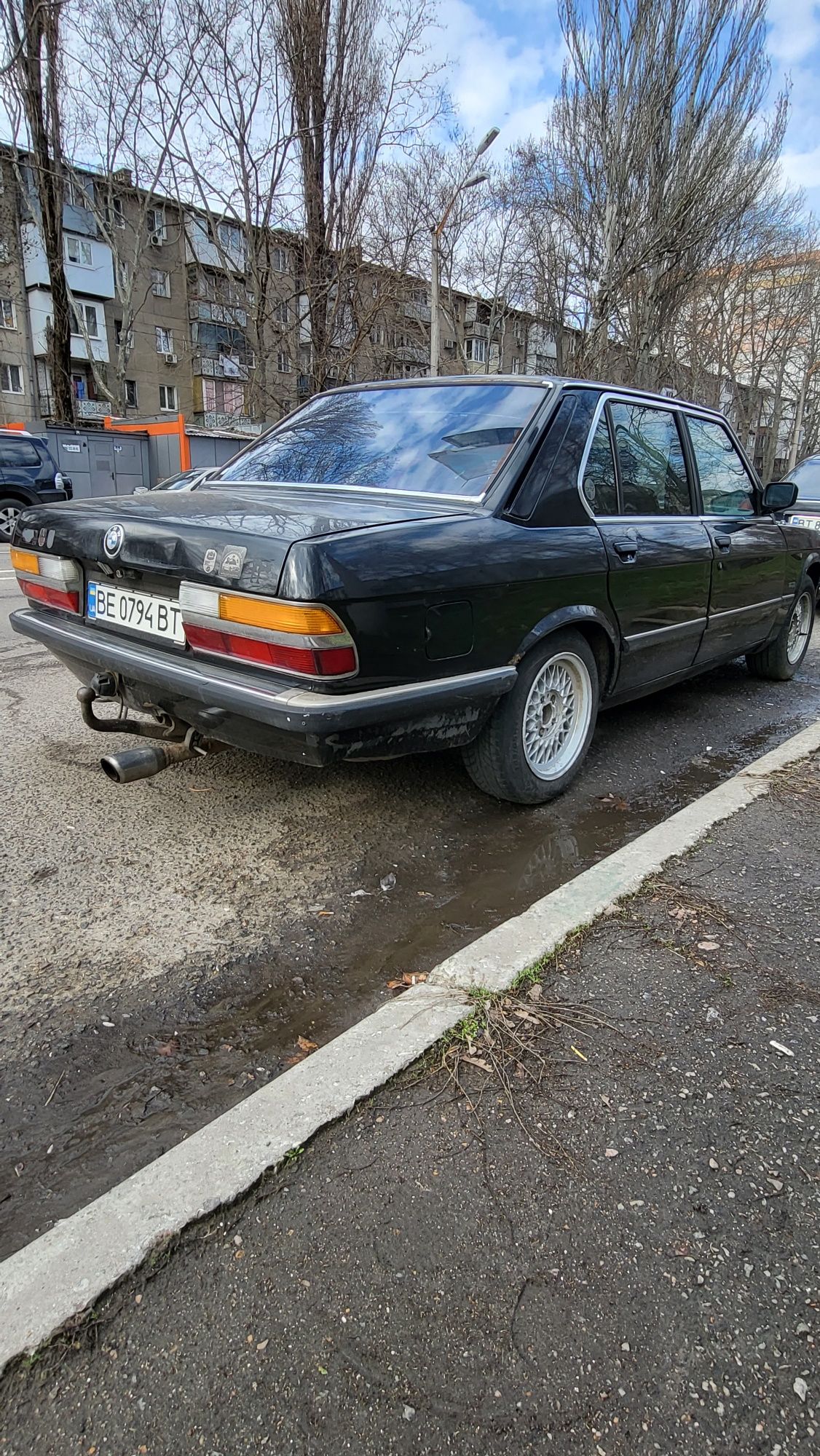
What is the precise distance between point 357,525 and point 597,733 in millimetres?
2480

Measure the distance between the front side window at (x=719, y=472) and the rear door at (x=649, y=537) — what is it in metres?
0.22

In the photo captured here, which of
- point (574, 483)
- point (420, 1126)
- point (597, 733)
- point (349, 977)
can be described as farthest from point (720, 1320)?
point (597, 733)

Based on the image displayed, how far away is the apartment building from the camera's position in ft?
67.6

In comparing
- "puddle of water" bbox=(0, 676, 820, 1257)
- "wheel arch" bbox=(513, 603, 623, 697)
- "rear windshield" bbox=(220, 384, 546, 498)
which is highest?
"rear windshield" bbox=(220, 384, 546, 498)

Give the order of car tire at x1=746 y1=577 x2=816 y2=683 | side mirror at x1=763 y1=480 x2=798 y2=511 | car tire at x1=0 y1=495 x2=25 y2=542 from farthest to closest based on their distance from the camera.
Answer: car tire at x1=0 y1=495 x2=25 y2=542 < car tire at x1=746 y1=577 x2=816 y2=683 < side mirror at x1=763 y1=480 x2=798 y2=511

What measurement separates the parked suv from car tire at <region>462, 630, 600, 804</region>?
538 inches

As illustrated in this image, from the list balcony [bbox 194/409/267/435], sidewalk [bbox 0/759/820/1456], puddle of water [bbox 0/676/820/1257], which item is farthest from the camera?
balcony [bbox 194/409/267/435]

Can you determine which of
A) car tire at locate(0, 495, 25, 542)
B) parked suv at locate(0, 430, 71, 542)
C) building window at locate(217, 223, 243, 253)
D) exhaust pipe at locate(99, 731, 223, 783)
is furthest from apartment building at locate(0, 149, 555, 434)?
exhaust pipe at locate(99, 731, 223, 783)

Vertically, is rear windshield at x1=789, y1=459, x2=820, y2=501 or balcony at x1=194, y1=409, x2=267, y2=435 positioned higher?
balcony at x1=194, y1=409, x2=267, y2=435

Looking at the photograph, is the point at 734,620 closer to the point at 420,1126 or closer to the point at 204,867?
the point at 204,867

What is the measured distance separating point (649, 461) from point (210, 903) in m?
2.80

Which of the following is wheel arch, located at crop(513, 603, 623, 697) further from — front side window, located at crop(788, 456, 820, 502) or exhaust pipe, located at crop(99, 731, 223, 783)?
front side window, located at crop(788, 456, 820, 502)

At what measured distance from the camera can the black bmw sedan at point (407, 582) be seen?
90.6 inches

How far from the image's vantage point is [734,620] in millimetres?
4559
